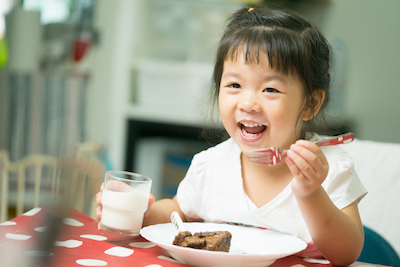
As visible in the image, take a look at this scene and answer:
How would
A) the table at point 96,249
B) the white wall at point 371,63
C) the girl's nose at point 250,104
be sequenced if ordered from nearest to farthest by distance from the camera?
the table at point 96,249 → the girl's nose at point 250,104 → the white wall at point 371,63

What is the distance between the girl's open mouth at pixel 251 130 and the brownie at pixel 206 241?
27 cm

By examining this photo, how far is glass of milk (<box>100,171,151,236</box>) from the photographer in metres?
0.69

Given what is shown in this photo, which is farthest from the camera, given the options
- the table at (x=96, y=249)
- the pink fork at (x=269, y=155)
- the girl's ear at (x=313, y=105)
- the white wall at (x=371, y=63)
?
the white wall at (x=371, y=63)

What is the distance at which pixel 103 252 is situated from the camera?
0.59 meters

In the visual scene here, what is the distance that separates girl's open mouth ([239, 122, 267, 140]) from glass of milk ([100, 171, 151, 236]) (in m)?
0.24

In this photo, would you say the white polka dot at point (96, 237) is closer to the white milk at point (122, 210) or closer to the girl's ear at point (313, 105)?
the white milk at point (122, 210)

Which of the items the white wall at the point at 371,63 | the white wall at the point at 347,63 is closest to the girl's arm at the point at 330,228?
the white wall at the point at 347,63

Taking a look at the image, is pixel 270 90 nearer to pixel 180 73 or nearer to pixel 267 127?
pixel 267 127

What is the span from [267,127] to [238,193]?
18cm

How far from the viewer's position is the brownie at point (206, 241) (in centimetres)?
58

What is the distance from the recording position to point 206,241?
1.93 feet

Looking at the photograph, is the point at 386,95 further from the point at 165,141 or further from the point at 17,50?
the point at 17,50

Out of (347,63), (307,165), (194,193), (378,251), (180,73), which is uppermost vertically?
(347,63)

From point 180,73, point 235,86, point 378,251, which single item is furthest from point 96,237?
point 180,73
